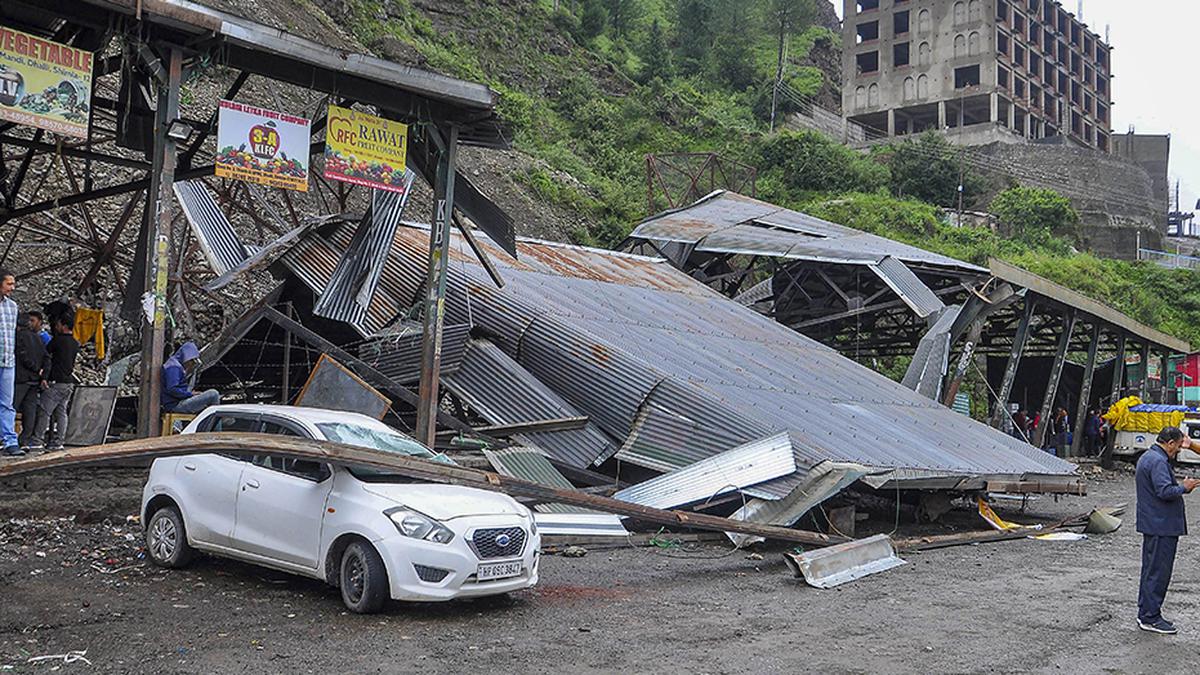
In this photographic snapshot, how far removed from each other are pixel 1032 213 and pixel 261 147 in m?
53.0

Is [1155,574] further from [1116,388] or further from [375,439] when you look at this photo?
[1116,388]

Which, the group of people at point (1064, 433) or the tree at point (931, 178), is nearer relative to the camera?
the group of people at point (1064, 433)

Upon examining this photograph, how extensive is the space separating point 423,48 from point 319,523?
38.3 metres

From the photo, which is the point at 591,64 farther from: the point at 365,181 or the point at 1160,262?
the point at 365,181

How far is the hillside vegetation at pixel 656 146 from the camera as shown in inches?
1662

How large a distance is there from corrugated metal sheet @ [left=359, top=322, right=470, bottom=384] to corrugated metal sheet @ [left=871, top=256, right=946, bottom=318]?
34.9ft

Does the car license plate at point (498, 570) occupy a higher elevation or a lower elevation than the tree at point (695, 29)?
lower

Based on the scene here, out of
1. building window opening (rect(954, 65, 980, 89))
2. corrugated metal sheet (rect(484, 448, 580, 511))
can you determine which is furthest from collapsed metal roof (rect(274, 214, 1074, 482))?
building window opening (rect(954, 65, 980, 89))

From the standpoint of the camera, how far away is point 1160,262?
197 ft

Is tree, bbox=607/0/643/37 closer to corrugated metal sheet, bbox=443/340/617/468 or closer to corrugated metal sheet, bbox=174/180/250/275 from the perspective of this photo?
corrugated metal sheet, bbox=174/180/250/275

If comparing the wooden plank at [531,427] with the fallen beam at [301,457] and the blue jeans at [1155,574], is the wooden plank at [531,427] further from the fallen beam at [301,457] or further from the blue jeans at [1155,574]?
the blue jeans at [1155,574]

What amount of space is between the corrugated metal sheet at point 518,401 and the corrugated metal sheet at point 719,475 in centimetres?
105

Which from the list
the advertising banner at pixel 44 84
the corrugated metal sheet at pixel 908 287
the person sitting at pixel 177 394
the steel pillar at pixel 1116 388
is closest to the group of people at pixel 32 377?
the person sitting at pixel 177 394

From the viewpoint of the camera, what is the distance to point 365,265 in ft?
44.3
